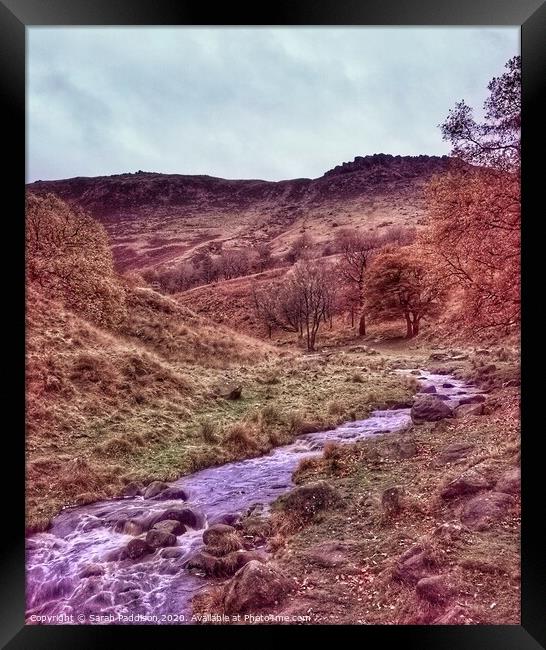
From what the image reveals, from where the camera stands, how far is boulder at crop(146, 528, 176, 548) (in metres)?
3.34

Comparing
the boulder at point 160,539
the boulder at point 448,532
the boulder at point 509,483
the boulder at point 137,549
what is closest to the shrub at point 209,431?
the boulder at point 160,539

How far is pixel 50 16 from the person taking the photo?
10.9 ft

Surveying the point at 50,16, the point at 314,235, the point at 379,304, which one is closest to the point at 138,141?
the point at 50,16

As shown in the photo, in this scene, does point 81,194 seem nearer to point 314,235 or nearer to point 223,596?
point 314,235

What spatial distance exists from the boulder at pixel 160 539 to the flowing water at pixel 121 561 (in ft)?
0.18

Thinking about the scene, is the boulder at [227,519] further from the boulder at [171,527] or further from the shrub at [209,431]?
the shrub at [209,431]

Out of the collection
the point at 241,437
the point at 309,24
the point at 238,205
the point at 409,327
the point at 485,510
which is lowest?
the point at 485,510

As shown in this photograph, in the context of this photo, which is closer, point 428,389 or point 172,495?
point 172,495

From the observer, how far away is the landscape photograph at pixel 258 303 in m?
3.42

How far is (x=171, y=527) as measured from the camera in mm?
3365

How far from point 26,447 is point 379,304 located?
11.0ft

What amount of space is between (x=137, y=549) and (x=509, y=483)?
3240 millimetres

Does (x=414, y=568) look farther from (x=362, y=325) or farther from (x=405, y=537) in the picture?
(x=362, y=325)

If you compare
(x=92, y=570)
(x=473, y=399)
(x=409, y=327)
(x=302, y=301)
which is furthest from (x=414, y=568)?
(x=92, y=570)
